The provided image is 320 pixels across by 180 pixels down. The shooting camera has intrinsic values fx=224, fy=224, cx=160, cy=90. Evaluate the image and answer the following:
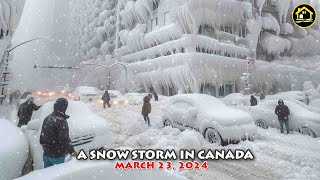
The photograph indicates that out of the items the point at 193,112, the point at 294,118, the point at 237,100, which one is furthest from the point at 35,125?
the point at 237,100

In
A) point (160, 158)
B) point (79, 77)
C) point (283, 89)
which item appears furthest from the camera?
point (79, 77)

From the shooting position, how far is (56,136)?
3355 mm

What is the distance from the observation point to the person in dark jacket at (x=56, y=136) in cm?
334

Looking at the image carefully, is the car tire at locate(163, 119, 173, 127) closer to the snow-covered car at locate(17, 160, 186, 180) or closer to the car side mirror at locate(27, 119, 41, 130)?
the car side mirror at locate(27, 119, 41, 130)

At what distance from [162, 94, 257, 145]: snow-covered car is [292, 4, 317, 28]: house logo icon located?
149 inches

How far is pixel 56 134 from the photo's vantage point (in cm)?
336

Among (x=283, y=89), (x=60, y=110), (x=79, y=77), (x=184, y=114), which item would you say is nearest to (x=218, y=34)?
(x=283, y=89)

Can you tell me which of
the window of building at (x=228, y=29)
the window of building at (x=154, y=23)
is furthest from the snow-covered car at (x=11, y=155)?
the window of building at (x=154, y=23)

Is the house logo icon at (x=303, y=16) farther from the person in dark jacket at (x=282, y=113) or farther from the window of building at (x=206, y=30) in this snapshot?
the window of building at (x=206, y=30)

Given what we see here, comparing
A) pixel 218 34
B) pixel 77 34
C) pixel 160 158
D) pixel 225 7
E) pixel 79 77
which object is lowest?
pixel 160 158

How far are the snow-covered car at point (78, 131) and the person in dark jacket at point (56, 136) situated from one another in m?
1.33

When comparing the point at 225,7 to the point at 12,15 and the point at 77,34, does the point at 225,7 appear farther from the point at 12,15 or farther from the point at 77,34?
the point at 77,34

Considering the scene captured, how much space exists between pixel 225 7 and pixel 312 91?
12.0m

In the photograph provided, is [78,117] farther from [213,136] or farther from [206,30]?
[206,30]
